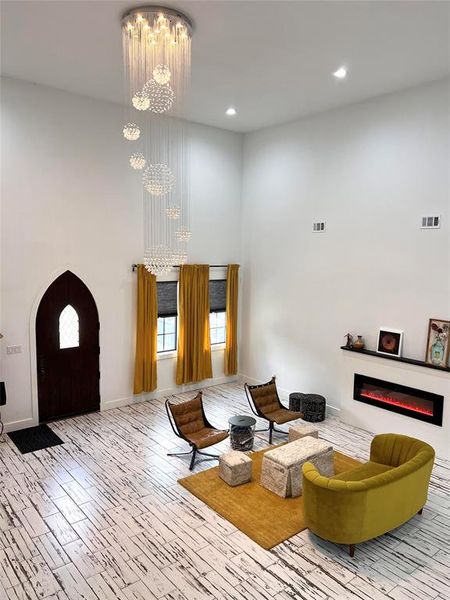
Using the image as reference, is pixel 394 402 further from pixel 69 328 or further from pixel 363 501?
pixel 69 328

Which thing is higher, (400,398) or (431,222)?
(431,222)

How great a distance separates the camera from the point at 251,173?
9227mm

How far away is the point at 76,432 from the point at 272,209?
17.7ft

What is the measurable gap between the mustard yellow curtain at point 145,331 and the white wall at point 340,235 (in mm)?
2292

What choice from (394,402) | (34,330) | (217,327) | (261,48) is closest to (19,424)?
(34,330)

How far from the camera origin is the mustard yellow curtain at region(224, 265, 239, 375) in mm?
9391

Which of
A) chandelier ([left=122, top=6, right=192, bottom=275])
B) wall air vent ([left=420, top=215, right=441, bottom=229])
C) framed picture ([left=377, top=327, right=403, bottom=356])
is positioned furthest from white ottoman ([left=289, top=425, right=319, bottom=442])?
wall air vent ([left=420, top=215, right=441, bottom=229])

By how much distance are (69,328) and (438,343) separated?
5.72 meters

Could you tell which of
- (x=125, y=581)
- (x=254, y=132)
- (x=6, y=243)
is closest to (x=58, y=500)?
(x=125, y=581)

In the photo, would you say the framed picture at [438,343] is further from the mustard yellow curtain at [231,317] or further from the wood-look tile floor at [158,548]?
the mustard yellow curtain at [231,317]

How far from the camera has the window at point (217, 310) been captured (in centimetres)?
931

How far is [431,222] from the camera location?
20.9 feet

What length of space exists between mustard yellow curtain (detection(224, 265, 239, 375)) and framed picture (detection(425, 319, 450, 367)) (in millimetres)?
4132

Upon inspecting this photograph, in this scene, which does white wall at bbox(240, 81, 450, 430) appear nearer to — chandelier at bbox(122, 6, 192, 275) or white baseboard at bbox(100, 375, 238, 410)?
white baseboard at bbox(100, 375, 238, 410)
